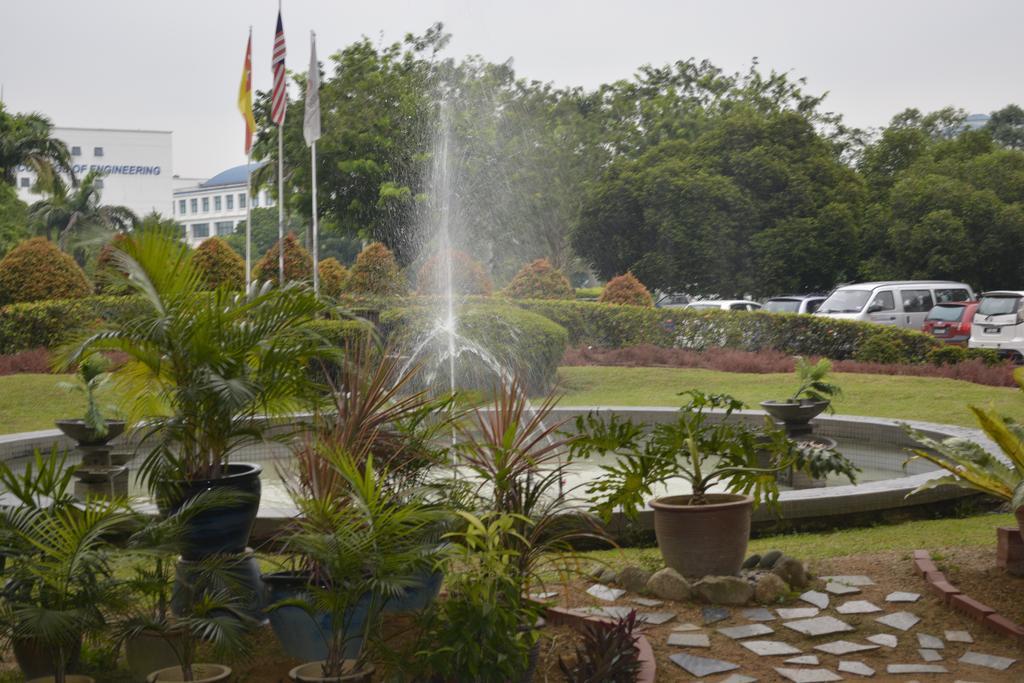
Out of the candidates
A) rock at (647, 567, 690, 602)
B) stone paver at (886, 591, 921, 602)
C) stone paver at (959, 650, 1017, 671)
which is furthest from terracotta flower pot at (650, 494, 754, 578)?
stone paver at (959, 650, 1017, 671)

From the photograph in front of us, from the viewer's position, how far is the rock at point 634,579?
569 cm

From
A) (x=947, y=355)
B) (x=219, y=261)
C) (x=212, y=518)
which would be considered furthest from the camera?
(x=219, y=261)

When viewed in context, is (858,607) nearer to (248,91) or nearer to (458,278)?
(458,278)

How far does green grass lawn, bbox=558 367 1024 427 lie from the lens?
1405cm

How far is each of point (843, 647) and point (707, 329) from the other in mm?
16975

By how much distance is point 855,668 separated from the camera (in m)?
4.63

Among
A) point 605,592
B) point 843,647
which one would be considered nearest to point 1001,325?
point 605,592

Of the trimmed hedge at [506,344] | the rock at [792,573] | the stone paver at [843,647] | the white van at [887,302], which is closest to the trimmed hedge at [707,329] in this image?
the white van at [887,302]

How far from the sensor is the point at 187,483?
471 centimetres

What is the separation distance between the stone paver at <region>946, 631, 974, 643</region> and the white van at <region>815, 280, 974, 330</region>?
17777 mm

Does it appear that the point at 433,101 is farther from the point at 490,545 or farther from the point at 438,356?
the point at 490,545

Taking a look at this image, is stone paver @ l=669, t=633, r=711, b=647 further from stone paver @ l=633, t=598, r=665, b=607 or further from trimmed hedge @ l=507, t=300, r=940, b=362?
trimmed hedge @ l=507, t=300, r=940, b=362

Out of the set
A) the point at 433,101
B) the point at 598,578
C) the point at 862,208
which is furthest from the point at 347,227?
the point at 598,578

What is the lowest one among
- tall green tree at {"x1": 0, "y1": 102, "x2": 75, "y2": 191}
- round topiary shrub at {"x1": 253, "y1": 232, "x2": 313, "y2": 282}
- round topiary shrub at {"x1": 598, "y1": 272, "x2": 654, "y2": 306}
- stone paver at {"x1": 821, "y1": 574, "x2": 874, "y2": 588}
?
stone paver at {"x1": 821, "y1": 574, "x2": 874, "y2": 588}
